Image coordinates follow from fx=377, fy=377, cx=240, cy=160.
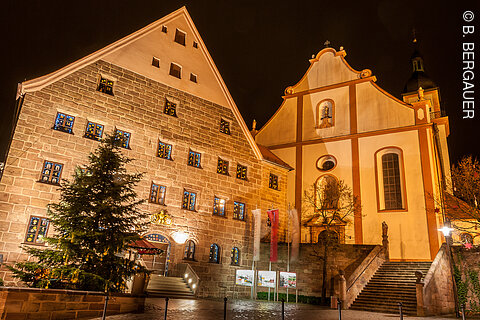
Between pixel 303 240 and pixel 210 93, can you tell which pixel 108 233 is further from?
pixel 303 240

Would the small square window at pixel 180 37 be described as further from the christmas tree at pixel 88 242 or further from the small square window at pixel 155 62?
the christmas tree at pixel 88 242

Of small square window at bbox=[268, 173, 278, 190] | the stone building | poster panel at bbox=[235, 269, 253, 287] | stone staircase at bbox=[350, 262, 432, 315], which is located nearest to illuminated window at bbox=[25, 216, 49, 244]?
the stone building

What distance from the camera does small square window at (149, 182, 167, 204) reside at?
20.7m

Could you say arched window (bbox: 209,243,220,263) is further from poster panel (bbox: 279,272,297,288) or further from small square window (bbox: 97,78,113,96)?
small square window (bbox: 97,78,113,96)

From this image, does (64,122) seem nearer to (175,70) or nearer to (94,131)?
(94,131)

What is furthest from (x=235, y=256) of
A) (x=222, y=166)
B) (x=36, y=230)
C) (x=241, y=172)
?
(x=36, y=230)

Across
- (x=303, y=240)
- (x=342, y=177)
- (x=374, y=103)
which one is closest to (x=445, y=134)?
(x=374, y=103)

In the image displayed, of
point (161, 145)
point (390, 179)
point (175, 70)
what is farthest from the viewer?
point (390, 179)

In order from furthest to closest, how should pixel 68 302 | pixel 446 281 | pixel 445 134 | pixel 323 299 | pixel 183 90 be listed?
pixel 445 134, pixel 183 90, pixel 323 299, pixel 446 281, pixel 68 302

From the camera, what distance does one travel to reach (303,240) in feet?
91.5

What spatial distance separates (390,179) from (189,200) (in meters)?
14.6

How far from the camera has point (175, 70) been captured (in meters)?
23.9

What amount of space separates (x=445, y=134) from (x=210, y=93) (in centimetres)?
2374

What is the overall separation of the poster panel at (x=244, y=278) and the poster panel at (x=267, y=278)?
27.1 inches
